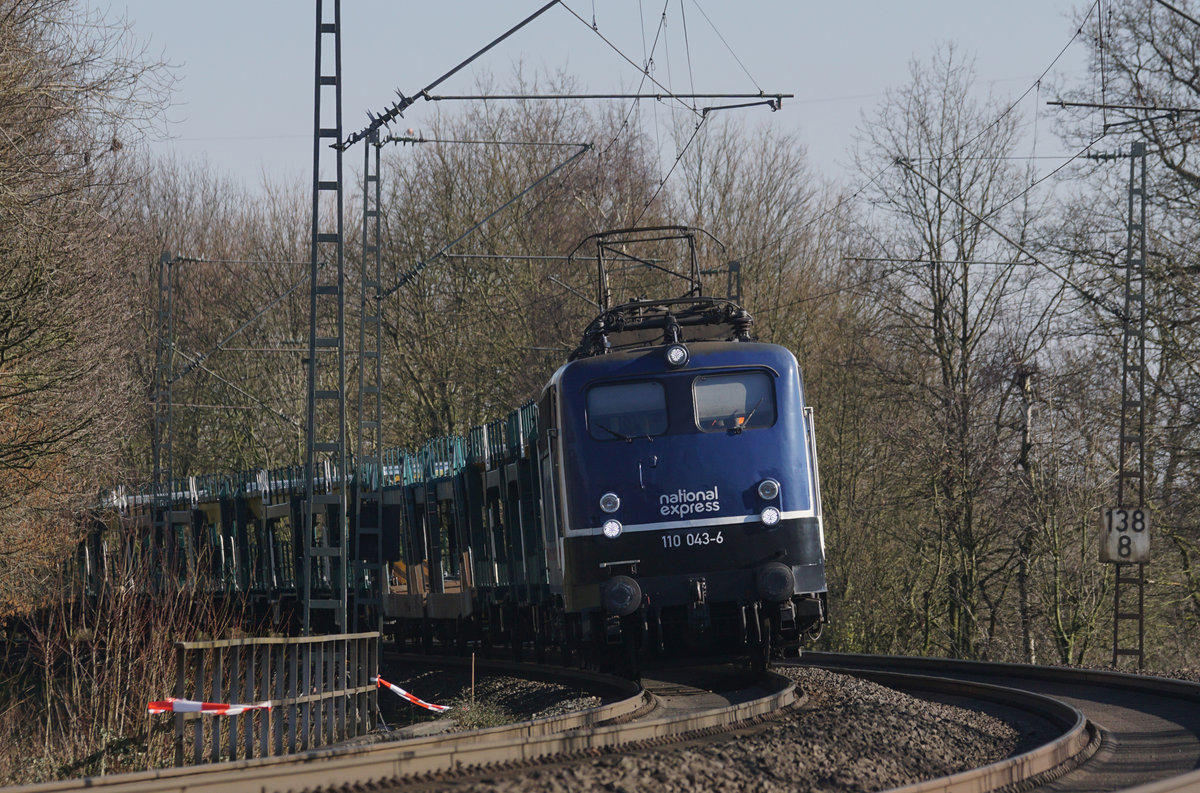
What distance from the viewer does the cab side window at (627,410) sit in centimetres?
1288

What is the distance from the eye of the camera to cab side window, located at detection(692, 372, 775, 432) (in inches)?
506

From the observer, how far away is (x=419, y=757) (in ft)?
26.7

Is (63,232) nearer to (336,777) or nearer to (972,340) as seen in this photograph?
(336,777)

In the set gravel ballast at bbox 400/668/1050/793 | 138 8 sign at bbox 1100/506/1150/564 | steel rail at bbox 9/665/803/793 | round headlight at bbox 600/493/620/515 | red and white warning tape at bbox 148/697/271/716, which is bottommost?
gravel ballast at bbox 400/668/1050/793

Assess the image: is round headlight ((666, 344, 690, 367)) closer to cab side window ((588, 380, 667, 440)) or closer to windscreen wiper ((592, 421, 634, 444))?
cab side window ((588, 380, 667, 440))

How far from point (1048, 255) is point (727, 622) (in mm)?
16182

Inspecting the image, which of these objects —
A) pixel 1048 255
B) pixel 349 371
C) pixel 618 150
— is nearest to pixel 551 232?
pixel 618 150

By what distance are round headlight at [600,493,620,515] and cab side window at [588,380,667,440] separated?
580 millimetres

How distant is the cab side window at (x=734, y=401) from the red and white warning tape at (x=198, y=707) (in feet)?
15.4

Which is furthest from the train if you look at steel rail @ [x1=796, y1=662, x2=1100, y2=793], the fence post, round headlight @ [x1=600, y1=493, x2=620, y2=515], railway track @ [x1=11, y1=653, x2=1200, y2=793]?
the fence post

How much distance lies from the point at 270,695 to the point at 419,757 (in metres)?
3.50

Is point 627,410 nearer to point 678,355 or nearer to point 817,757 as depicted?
point 678,355

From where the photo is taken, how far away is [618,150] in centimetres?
3747

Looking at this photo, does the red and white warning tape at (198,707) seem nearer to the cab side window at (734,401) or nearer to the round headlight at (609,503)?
the round headlight at (609,503)
